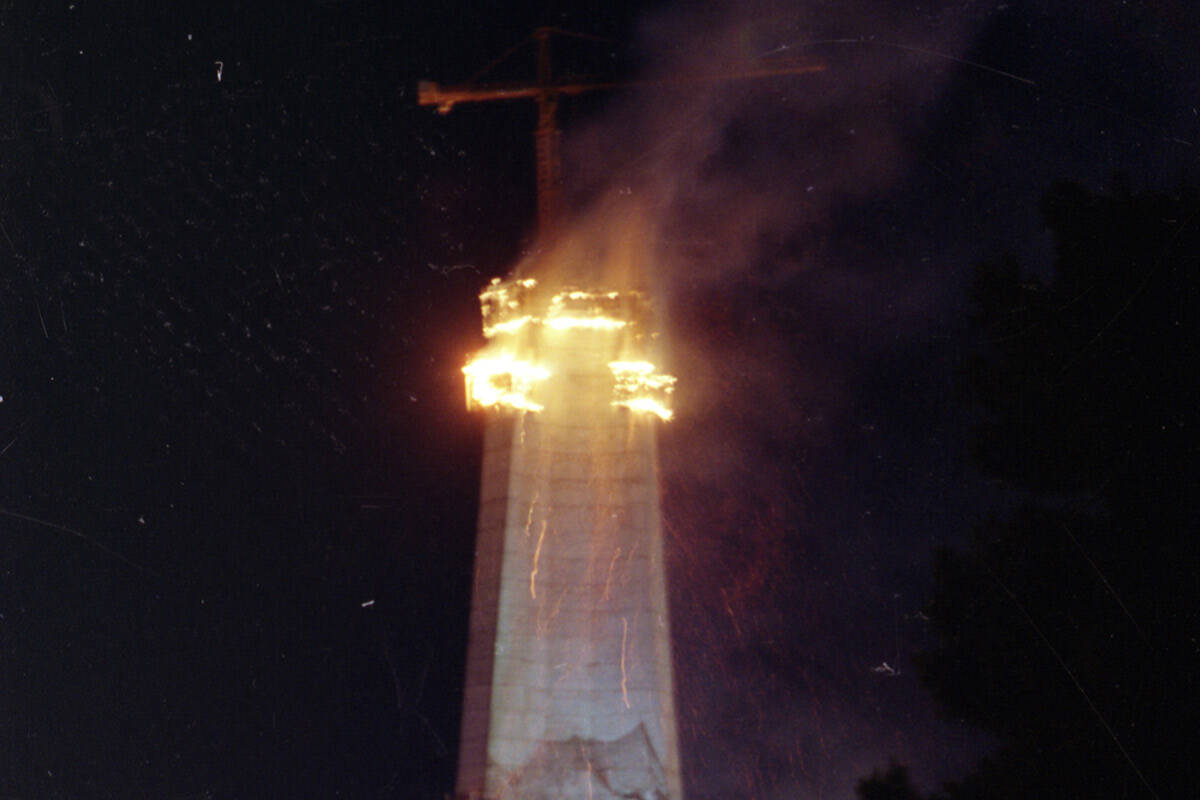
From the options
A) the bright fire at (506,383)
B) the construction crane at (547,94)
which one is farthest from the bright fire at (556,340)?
the construction crane at (547,94)

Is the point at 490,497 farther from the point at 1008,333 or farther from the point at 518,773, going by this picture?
the point at 1008,333

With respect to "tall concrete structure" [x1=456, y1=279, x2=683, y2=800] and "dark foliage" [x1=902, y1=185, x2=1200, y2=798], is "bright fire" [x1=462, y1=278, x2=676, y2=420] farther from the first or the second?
"dark foliage" [x1=902, y1=185, x2=1200, y2=798]

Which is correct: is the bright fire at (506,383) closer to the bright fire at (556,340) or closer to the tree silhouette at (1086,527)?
the bright fire at (556,340)

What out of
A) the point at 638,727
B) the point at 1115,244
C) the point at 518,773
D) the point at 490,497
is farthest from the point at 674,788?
the point at 1115,244

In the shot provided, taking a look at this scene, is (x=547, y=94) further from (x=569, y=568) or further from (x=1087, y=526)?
(x=1087, y=526)

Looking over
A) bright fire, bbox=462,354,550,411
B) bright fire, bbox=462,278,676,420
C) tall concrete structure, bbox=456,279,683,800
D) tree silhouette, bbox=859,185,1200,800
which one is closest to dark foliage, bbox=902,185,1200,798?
tree silhouette, bbox=859,185,1200,800

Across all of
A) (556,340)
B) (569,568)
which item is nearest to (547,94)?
(556,340)
